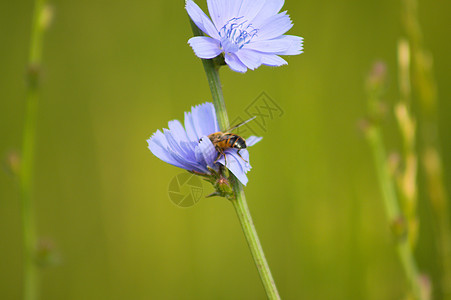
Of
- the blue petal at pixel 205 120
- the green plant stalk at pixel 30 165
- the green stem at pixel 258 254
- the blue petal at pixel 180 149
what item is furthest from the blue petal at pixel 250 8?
the green plant stalk at pixel 30 165

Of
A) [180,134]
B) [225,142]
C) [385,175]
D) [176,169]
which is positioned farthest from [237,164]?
[176,169]

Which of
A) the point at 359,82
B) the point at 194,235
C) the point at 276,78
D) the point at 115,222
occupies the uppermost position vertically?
the point at 276,78

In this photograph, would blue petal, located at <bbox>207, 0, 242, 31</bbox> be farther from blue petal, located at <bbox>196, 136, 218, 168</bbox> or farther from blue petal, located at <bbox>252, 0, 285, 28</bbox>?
blue petal, located at <bbox>196, 136, 218, 168</bbox>

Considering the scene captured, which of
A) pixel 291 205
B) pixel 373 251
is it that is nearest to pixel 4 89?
pixel 291 205

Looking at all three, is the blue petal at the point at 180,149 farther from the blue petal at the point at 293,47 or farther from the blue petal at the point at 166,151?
the blue petal at the point at 293,47

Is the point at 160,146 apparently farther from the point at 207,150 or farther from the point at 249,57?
the point at 249,57

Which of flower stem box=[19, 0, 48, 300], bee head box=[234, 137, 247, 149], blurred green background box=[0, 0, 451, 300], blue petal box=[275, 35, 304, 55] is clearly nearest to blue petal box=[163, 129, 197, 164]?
bee head box=[234, 137, 247, 149]

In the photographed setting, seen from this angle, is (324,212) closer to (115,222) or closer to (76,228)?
(115,222)
